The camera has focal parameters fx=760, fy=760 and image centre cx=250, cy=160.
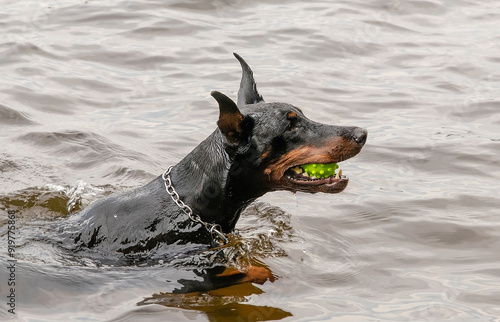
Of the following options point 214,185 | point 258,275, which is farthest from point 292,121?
point 258,275

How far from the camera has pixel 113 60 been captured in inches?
468

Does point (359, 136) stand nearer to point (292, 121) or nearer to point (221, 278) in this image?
point (292, 121)

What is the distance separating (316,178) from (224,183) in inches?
27.2

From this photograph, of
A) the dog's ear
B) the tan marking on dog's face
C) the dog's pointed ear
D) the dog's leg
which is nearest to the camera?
the dog's ear

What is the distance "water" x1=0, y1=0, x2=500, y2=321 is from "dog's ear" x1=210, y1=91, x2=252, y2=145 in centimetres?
119

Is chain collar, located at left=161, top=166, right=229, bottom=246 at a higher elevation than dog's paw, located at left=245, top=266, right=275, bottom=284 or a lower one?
higher

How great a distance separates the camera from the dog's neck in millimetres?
5703

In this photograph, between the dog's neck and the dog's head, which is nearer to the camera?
the dog's head

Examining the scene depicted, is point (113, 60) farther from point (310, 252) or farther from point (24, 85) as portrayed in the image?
point (310, 252)

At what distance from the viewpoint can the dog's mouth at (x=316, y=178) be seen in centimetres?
568

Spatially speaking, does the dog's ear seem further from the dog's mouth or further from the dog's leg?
the dog's leg

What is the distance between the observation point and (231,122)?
18.1 ft

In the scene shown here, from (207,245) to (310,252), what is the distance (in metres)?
1.16

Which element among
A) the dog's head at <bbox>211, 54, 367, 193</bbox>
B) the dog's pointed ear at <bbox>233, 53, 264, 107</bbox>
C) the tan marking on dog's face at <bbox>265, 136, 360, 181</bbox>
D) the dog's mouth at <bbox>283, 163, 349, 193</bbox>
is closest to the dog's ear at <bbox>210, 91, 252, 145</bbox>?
the dog's head at <bbox>211, 54, 367, 193</bbox>
